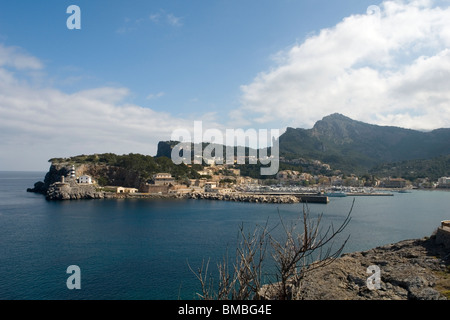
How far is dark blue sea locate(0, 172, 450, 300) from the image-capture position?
12.6 metres

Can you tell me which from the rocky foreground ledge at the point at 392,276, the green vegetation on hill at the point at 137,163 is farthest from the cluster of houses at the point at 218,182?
the rocky foreground ledge at the point at 392,276

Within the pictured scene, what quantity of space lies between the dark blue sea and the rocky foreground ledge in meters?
3.64

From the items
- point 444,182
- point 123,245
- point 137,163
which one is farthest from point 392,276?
point 444,182

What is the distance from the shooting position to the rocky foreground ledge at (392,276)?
9.65 metres

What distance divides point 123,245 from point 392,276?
52.4ft

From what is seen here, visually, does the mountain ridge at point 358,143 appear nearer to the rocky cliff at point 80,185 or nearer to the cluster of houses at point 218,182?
the cluster of houses at point 218,182

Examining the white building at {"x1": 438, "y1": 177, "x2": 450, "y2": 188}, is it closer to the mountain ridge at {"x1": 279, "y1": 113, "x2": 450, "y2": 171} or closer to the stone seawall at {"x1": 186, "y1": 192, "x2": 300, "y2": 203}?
the mountain ridge at {"x1": 279, "y1": 113, "x2": 450, "y2": 171}

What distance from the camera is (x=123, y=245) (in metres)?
19.9

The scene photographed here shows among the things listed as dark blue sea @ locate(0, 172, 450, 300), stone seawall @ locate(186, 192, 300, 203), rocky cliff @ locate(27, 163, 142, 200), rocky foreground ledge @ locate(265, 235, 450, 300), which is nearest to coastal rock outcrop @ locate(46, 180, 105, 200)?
rocky cliff @ locate(27, 163, 142, 200)

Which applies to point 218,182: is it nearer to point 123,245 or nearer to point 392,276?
point 123,245

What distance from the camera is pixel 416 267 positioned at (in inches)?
489

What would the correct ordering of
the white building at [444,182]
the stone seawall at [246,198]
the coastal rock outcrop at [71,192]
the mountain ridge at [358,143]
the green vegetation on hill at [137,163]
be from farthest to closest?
the mountain ridge at [358,143]
the white building at [444,182]
the green vegetation on hill at [137,163]
the stone seawall at [246,198]
the coastal rock outcrop at [71,192]

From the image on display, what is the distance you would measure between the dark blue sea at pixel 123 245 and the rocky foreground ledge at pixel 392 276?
3636 mm
